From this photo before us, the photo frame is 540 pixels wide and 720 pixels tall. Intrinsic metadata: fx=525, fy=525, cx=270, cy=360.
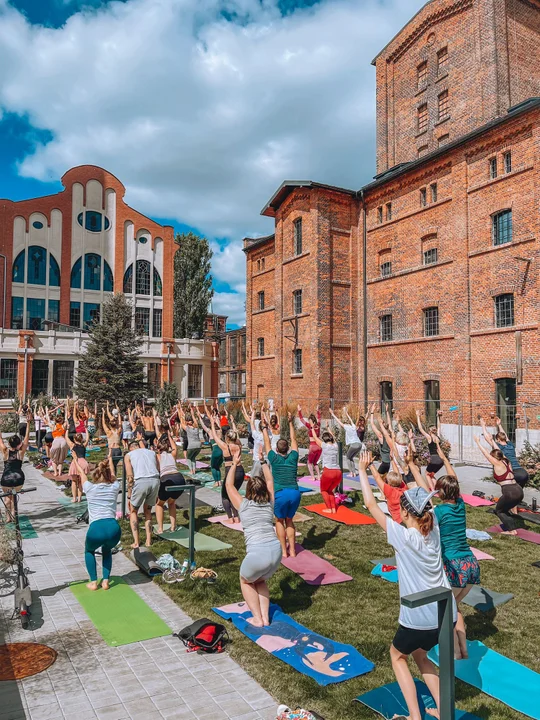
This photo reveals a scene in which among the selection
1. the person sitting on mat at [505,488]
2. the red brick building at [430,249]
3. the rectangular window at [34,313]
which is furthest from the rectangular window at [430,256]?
the rectangular window at [34,313]

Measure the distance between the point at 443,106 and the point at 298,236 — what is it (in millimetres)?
10885

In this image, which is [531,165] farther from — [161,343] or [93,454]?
[161,343]

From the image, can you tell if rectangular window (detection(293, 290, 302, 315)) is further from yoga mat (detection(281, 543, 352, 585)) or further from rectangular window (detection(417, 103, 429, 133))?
yoga mat (detection(281, 543, 352, 585))

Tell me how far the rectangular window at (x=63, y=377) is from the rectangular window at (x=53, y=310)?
3.85 meters

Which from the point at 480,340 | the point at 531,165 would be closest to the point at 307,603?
the point at 480,340

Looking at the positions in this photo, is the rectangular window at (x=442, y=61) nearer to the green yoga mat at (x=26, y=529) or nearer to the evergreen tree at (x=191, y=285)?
the evergreen tree at (x=191, y=285)

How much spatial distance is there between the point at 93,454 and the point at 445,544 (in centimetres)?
1751

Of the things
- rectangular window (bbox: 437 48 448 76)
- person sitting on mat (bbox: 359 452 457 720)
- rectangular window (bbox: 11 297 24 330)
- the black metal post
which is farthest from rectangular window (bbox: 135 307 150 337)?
the black metal post

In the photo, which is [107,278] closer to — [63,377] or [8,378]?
[63,377]

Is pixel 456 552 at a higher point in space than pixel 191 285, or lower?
lower

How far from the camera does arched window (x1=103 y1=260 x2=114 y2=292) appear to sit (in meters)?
40.4

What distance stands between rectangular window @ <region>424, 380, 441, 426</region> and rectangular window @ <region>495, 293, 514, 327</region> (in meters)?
4.30

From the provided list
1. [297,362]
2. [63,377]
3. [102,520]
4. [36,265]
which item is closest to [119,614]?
[102,520]

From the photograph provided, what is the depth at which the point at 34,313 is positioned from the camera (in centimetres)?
3797
